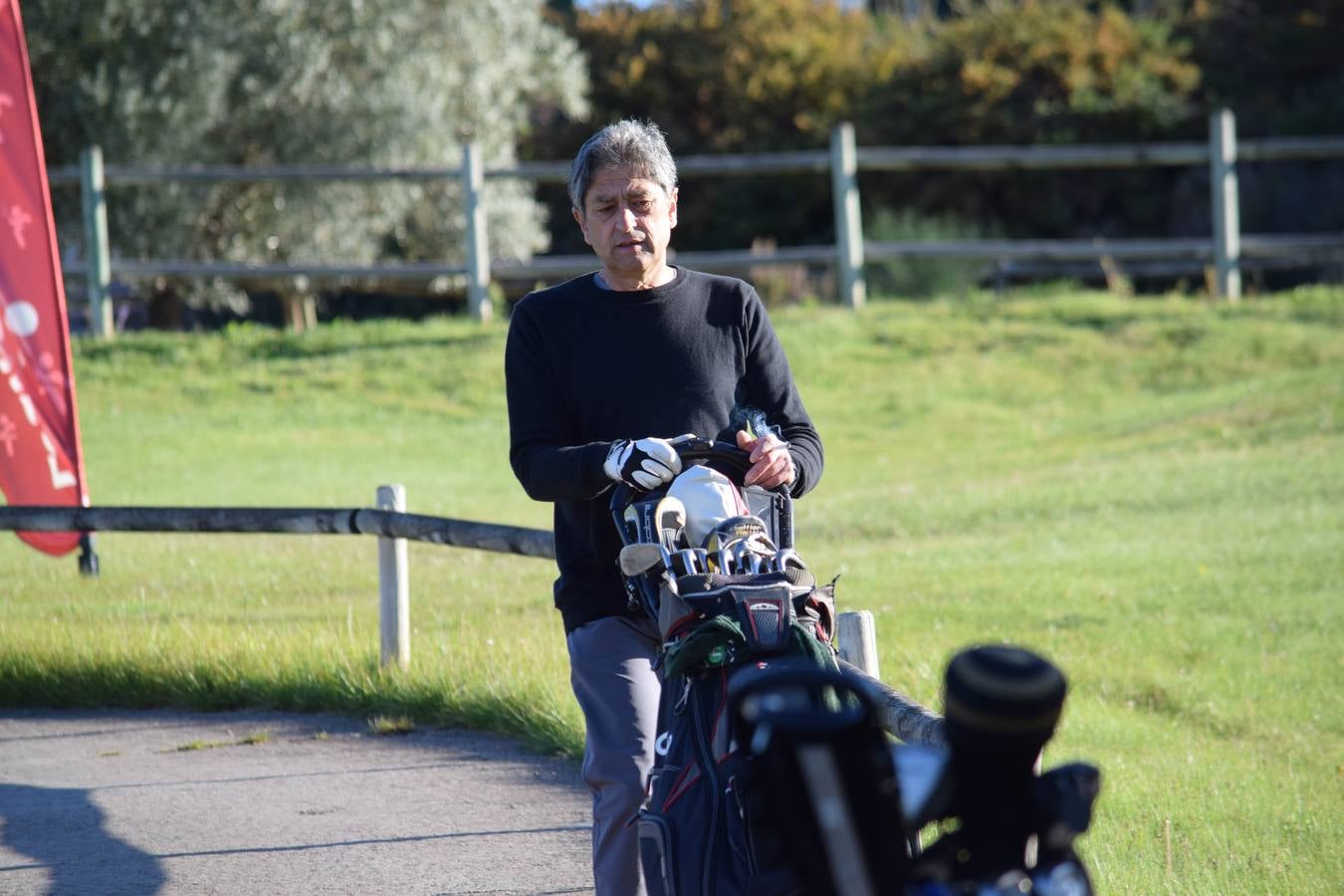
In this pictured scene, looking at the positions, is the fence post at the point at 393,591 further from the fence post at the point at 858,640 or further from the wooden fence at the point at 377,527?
the fence post at the point at 858,640

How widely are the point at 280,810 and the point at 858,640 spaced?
2.11 metres

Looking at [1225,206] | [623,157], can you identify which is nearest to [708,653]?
[623,157]

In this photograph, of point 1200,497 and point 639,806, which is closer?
point 639,806

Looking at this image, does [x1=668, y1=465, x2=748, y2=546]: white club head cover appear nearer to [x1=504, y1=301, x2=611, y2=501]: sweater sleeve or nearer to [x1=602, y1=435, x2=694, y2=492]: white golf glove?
[x1=602, y1=435, x2=694, y2=492]: white golf glove

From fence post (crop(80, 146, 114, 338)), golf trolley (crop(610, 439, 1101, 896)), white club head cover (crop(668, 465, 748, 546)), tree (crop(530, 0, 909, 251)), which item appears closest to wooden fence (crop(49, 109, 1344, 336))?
fence post (crop(80, 146, 114, 338))

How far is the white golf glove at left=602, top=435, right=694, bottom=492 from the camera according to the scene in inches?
138

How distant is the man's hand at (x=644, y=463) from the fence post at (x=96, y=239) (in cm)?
1480

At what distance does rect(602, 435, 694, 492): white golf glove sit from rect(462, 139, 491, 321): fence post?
45.3ft

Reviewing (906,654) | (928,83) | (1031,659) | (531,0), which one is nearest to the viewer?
(1031,659)

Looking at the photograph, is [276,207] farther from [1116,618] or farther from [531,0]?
[1116,618]

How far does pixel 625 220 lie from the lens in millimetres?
3873

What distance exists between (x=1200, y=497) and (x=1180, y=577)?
251 centimetres

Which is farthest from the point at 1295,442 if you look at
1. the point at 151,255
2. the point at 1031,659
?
the point at 151,255

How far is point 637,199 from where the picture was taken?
3908 mm
